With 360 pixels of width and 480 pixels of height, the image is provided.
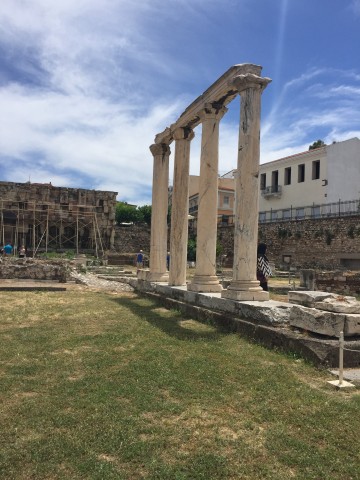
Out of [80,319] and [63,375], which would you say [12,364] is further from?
[80,319]

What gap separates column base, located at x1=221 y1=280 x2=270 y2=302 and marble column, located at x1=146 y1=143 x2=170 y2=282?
5.43 metres

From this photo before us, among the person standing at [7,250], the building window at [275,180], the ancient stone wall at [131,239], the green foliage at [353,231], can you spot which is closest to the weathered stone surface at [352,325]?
the green foliage at [353,231]

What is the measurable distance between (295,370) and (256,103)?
5.42m

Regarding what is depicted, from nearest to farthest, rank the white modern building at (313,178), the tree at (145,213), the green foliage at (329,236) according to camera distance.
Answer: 1. the green foliage at (329,236)
2. the white modern building at (313,178)
3. the tree at (145,213)

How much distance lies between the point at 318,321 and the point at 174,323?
3.25 meters

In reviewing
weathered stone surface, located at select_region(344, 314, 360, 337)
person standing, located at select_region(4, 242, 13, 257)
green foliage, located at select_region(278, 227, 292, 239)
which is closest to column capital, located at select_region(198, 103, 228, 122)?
weathered stone surface, located at select_region(344, 314, 360, 337)

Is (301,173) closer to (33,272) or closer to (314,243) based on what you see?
(314,243)

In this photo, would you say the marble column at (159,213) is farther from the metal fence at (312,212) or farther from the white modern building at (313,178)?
the white modern building at (313,178)

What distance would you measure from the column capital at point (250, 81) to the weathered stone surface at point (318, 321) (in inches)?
177

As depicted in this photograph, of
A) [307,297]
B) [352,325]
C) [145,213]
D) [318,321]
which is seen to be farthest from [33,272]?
[145,213]

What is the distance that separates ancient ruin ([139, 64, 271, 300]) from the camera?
28.4 feet

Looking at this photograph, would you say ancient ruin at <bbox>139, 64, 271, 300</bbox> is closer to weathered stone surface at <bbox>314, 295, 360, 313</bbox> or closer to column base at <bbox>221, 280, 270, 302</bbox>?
column base at <bbox>221, 280, 270, 302</bbox>

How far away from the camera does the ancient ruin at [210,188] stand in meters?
8.66

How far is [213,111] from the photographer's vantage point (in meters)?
10.8
